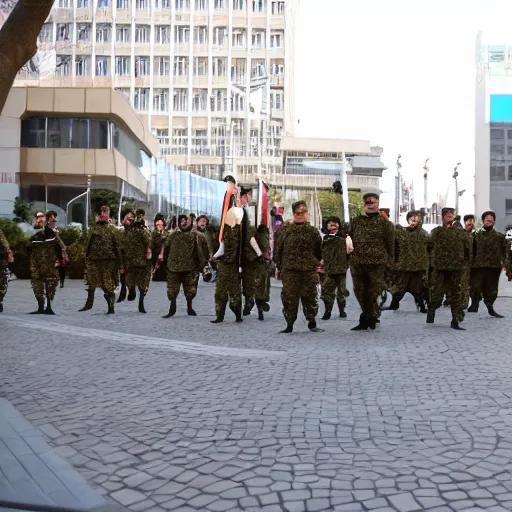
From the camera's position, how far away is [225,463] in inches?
192

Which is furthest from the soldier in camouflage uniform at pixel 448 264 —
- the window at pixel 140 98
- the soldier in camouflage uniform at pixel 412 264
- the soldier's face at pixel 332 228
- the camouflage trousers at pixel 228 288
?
the window at pixel 140 98

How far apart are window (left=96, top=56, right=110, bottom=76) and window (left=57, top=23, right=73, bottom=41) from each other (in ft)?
12.9

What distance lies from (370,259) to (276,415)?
6372mm

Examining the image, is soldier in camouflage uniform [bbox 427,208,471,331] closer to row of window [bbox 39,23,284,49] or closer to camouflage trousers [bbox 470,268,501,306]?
camouflage trousers [bbox 470,268,501,306]

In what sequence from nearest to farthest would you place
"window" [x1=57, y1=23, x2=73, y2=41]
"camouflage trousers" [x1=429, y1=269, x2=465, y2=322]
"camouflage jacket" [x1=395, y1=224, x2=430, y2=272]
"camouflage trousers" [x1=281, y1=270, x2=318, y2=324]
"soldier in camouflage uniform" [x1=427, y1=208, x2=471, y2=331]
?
"camouflage trousers" [x1=281, y1=270, x2=318, y2=324] < "camouflage trousers" [x1=429, y1=269, x2=465, y2=322] < "soldier in camouflage uniform" [x1=427, y1=208, x2=471, y2=331] < "camouflage jacket" [x1=395, y1=224, x2=430, y2=272] < "window" [x1=57, y1=23, x2=73, y2=41]

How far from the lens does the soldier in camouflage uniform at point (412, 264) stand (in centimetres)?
1598

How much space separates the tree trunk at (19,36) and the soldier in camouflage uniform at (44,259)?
808 centimetres

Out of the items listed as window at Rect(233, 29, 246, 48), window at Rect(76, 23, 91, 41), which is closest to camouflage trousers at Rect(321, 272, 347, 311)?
window at Rect(76, 23, 91, 41)

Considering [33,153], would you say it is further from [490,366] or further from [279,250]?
[490,366]

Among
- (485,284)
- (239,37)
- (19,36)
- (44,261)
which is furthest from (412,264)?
(239,37)

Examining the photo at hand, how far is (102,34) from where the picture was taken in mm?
104625

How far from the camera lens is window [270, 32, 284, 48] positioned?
106556 mm

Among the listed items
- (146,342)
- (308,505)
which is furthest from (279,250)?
(308,505)

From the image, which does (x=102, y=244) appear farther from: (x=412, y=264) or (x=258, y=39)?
(x=258, y=39)
